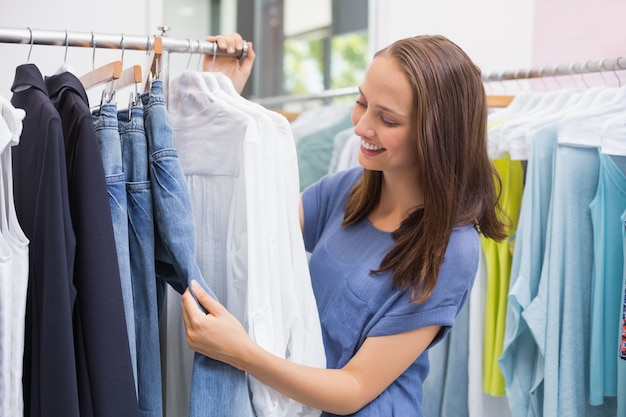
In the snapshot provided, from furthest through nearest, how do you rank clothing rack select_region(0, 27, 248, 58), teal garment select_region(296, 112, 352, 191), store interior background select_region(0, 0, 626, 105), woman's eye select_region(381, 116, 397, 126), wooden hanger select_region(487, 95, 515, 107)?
teal garment select_region(296, 112, 352, 191) → wooden hanger select_region(487, 95, 515, 107) → store interior background select_region(0, 0, 626, 105) → woman's eye select_region(381, 116, 397, 126) → clothing rack select_region(0, 27, 248, 58)

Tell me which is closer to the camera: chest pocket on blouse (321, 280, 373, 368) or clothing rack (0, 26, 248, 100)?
clothing rack (0, 26, 248, 100)

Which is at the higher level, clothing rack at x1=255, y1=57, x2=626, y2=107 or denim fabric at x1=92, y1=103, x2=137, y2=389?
clothing rack at x1=255, y1=57, x2=626, y2=107

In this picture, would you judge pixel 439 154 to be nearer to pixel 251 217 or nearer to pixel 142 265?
pixel 251 217

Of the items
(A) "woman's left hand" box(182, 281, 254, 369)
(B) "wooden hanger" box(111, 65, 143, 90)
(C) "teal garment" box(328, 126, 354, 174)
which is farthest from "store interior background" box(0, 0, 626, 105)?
(A) "woman's left hand" box(182, 281, 254, 369)

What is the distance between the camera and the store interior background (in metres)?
1.89

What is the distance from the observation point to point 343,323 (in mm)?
1311

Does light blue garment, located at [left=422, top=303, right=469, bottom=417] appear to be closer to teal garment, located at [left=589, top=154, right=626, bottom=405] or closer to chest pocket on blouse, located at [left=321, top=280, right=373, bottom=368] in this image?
teal garment, located at [left=589, top=154, right=626, bottom=405]

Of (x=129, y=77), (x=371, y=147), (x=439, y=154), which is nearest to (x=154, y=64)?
(x=129, y=77)

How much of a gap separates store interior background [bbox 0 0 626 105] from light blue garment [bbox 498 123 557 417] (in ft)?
1.07

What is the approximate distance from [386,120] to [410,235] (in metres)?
0.21

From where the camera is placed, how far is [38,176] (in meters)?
0.98

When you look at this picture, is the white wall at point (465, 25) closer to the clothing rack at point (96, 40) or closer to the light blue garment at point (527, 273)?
the light blue garment at point (527, 273)

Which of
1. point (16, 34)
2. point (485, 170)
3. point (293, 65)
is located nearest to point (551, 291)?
point (485, 170)

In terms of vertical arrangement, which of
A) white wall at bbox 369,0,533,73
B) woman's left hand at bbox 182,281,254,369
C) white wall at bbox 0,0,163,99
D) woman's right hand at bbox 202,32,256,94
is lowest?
woman's left hand at bbox 182,281,254,369
